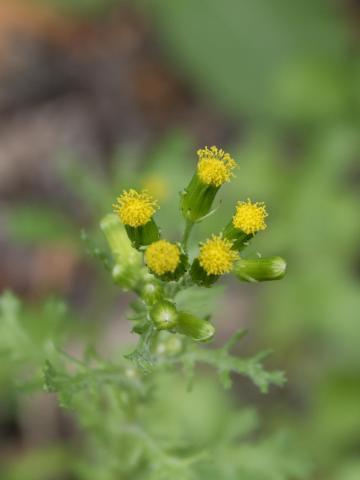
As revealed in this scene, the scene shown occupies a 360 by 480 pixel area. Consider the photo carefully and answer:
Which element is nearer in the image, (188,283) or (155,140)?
(188,283)

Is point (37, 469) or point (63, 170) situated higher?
point (63, 170)

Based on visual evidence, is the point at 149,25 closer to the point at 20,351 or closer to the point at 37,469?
the point at 37,469

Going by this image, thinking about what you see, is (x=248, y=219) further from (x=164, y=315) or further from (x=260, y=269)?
(x=164, y=315)

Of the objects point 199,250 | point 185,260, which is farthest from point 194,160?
point 185,260

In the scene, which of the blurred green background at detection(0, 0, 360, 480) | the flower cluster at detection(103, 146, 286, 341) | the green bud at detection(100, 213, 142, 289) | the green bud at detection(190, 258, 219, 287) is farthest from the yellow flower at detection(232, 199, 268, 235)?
the blurred green background at detection(0, 0, 360, 480)

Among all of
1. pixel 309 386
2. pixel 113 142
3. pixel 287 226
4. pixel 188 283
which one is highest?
pixel 113 142

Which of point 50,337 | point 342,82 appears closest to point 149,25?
point 342,82

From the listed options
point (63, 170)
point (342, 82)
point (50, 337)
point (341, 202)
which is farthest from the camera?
point (342, 82)

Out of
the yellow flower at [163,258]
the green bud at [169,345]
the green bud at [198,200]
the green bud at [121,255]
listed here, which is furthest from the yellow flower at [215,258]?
the green bud at [169,345]

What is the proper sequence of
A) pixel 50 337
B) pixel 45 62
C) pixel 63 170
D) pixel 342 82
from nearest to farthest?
pixel 50 337 → pixel 63 170 → pixel 342 82 → pixel 45 62
